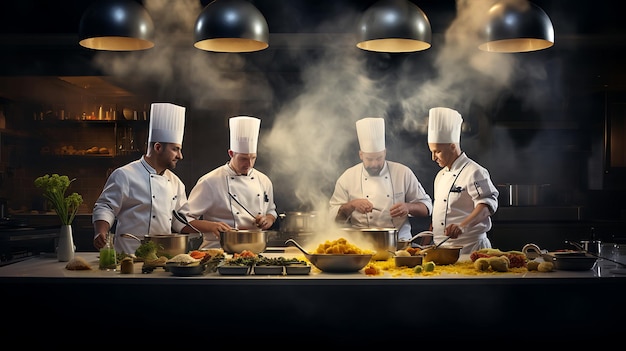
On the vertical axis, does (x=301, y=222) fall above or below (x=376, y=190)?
below

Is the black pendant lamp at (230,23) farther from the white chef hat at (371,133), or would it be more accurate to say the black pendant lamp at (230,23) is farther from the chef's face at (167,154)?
the white chef hat at (371,133)

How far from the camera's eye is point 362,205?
5184 mm

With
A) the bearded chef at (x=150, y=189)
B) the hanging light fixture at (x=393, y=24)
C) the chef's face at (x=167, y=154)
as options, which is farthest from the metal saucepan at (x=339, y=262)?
the chef's face at (x=167, y=154)

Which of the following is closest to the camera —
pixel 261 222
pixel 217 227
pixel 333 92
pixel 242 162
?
pixel 217 227

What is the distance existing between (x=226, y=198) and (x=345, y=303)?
2.25 metres

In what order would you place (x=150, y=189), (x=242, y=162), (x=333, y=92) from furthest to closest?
(x=333, y=92) → (x=242, y=162) → (x=150, y=189)

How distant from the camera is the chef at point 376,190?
5375 mm

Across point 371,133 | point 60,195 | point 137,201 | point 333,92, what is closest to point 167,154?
point 137,201

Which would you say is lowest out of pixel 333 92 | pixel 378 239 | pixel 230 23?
pixel 378 239

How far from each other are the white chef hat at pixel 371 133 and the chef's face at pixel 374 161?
0.12 ft

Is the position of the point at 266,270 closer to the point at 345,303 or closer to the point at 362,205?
the point at 345,303

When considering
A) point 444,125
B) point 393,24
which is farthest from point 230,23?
point 444,125

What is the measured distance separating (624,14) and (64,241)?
5165 mm

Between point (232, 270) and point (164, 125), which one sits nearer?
point (232, 270)
